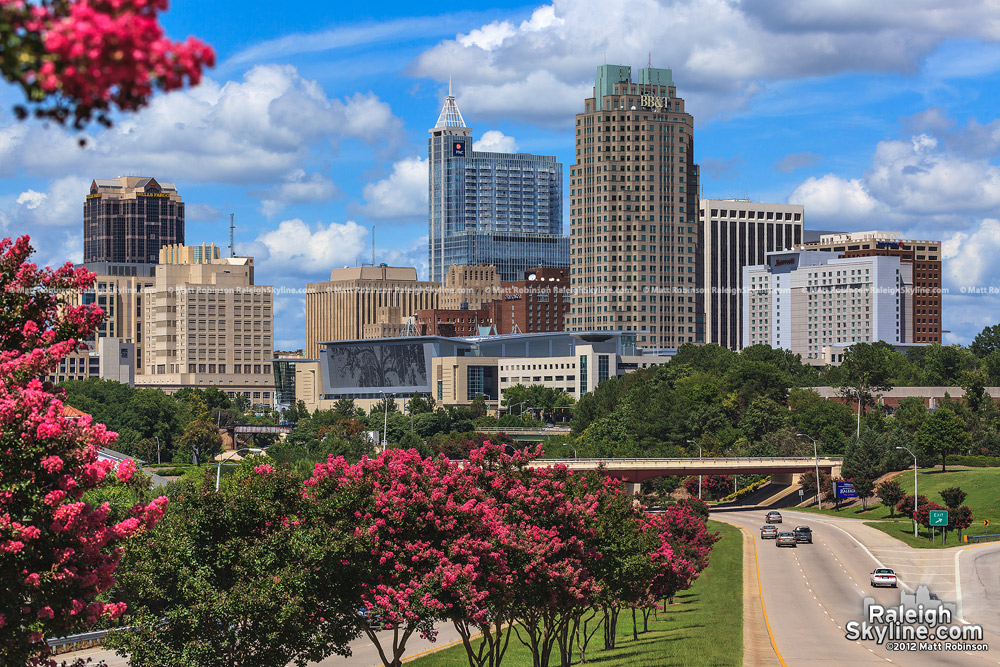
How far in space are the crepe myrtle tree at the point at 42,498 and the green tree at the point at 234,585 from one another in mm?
10714

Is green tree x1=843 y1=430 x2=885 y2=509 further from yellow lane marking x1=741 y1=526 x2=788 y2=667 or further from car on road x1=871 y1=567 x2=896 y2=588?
car on road x1=871 y1=567 x2=896 y2=588

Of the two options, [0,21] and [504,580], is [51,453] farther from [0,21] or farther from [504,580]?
[504,580]

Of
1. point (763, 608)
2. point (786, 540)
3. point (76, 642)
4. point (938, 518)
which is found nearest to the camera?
point (76, 642)

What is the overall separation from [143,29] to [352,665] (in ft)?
195

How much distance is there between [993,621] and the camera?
2640 inches

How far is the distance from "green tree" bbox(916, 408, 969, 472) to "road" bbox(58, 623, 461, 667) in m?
89.2

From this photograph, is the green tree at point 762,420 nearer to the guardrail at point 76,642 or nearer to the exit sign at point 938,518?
the exit sign at point 938,518

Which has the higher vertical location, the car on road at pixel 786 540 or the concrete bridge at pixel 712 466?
the concrete bridge at pixel 712 466

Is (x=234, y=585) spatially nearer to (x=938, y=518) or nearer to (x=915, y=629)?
(x=915, y=629)

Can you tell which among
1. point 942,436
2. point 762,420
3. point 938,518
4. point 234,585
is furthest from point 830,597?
point 762,420

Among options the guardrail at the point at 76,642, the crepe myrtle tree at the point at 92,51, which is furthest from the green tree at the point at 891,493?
the crepe myrtle tree at the point at 92,51

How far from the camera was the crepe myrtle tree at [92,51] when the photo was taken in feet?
30.5

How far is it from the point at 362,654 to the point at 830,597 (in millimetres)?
28615

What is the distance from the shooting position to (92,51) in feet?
30.6
